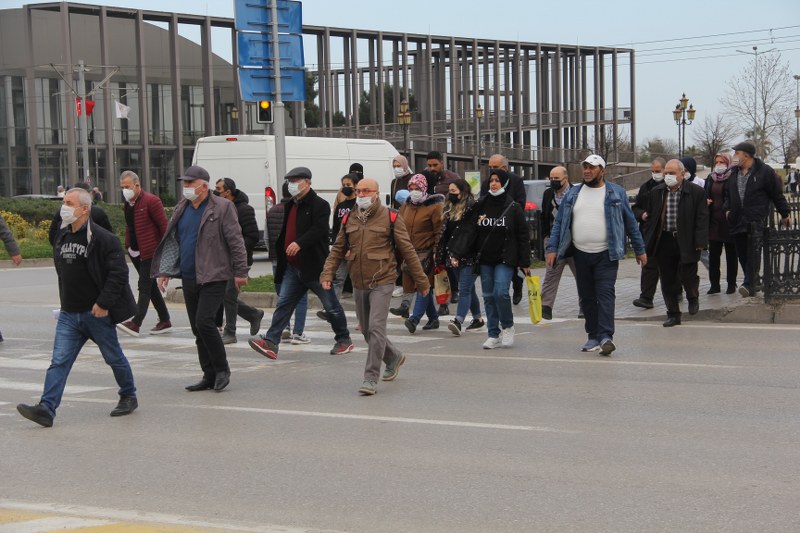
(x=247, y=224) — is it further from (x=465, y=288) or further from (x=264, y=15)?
(x=264, y=15)

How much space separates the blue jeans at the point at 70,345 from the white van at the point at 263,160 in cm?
1763

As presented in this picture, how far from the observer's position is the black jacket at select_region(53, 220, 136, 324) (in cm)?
859

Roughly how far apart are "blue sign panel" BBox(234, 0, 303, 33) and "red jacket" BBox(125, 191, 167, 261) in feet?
23.8

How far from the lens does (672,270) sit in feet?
44.9

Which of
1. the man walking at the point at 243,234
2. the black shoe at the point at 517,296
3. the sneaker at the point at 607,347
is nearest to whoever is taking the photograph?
the sneaker at the point at 607,347

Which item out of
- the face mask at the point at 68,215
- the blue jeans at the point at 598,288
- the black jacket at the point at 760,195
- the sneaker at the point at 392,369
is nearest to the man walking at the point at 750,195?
the black jacket at the point at 760,195

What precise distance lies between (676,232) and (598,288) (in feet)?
7.99

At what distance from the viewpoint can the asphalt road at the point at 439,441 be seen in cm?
593

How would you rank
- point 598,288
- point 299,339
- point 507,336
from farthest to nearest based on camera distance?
point 299,339 → point 507,336 → point 598,288

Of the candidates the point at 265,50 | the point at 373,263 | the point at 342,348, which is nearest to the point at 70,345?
the point at 373,263

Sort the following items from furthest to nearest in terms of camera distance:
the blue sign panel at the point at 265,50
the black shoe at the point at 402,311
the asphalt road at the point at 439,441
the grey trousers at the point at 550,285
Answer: the blue sign panel at the point at 265,50 → the black shoe at the point at 402,311 → the grey trousers at the point at 550,285 → the asphalt road at the point at 439,441

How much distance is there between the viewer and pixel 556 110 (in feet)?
254

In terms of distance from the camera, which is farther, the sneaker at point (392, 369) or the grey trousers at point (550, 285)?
the grey trousers at point (550, 285)

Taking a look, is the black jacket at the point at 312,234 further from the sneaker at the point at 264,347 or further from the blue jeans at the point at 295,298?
the sneaker at the point at 264,347
